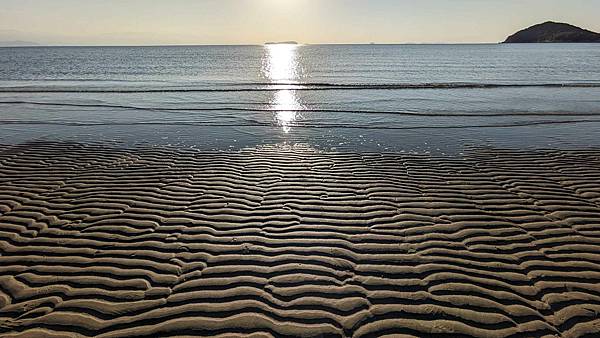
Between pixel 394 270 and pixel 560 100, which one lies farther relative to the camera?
pixel 560 100

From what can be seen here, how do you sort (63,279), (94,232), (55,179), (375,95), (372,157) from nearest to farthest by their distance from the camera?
(63,279)
(94,232)
(55,179)
(372,157)
(375,95)

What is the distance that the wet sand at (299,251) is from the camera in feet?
14.0

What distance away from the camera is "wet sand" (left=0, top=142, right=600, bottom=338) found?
428 cm

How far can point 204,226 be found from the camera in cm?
648

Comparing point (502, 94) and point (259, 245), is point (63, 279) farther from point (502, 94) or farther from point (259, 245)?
point (502, 94)

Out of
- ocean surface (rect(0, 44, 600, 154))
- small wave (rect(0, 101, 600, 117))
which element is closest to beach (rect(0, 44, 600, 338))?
ocean surface (rect(0, 44, 600, 154))

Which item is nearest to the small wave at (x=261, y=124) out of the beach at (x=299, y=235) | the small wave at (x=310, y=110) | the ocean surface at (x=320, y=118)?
the ocean surface at (x=320, y=118)

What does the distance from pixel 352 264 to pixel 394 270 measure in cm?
54

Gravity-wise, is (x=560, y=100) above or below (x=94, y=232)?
above

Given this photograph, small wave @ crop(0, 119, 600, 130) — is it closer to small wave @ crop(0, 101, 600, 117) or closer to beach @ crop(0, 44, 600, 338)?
beach @ crop(0, 44, 600, 338)

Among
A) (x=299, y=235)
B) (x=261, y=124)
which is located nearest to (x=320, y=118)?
(x=261, y=124)

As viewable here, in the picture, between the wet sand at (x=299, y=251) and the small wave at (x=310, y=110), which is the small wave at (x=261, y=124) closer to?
the small wave at (x=310, y=110)

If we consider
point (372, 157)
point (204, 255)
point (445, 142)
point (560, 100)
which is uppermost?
point (560, 100)

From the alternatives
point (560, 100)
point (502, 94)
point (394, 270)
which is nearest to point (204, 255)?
point (394, 270)
